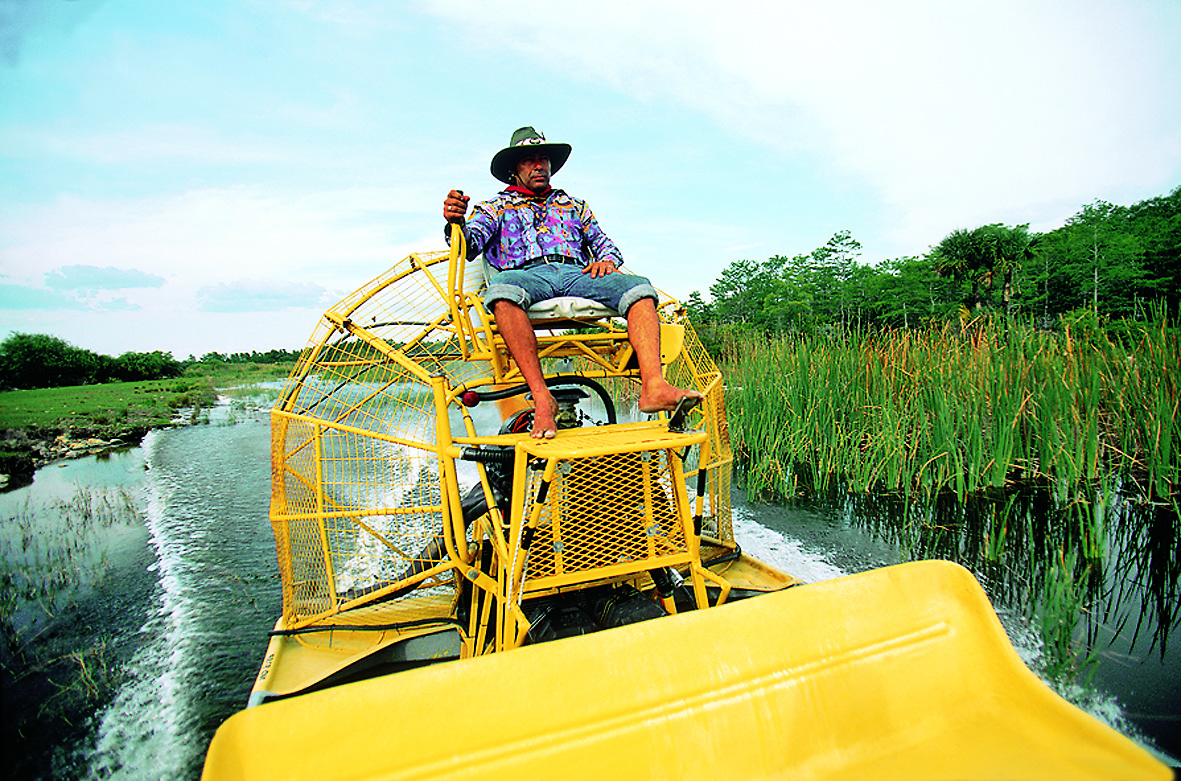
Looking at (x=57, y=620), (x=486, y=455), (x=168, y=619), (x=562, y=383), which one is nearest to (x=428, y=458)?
(x=486, y=455)

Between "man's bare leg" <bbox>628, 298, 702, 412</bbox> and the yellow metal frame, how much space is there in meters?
0.12

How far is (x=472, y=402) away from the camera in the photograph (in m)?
2.57

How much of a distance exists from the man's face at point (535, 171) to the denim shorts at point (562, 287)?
2.67 feet

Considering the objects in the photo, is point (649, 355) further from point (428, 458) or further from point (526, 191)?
point (526, 191)

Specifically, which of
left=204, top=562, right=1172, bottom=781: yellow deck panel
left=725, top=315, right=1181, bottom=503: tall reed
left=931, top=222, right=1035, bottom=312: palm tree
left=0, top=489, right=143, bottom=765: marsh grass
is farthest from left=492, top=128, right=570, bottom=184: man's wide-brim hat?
left=931, top=222, right=1035, bottom=312: palm tree

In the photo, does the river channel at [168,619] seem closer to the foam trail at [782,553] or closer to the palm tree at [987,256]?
the foam trail at [782,553]

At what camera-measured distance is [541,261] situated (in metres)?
3.22

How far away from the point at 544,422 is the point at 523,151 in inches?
80.9

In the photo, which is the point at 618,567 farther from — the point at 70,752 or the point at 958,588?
the point at 70,752

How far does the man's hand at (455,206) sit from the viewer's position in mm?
2623

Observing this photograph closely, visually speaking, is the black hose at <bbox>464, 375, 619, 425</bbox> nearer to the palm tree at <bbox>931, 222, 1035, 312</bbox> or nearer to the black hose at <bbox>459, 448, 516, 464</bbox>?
the black hose at <bbox>459, 448, 516, 464</bbox>

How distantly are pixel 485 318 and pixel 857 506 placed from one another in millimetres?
4261

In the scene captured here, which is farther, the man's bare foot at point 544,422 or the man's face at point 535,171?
the man's face at point 535,171

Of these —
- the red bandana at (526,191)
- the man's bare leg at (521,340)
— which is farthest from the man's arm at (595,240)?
the man's bare leg at (521,340)
